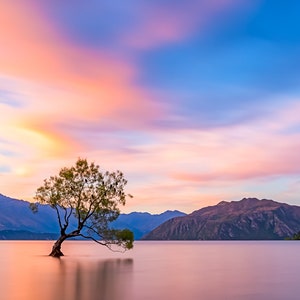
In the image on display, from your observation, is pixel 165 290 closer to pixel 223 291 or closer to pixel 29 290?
pixel 223 291

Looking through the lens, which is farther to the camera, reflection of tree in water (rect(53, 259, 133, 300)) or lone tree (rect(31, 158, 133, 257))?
lone tree (rect(31, 158, 133, 257))

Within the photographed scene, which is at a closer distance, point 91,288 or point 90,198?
point 91,288

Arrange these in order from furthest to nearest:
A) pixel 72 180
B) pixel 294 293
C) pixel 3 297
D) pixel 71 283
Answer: pixel 72 180
pixel 71 283
pixel 294 293
pixel 3 297

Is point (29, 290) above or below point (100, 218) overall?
below

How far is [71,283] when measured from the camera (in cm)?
5981

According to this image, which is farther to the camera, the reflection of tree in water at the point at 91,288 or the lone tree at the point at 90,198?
the lone tree at the point at 90,198

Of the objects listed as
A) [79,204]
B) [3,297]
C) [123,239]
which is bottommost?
[3,297]

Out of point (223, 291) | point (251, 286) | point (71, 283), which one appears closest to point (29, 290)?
point (71, 283)

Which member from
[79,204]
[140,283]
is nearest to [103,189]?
[79,204]

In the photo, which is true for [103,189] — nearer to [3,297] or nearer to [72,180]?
[72,180]

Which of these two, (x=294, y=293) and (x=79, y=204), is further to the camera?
(x=79, y=204)

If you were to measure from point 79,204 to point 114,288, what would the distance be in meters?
61.0

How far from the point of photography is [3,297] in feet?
159

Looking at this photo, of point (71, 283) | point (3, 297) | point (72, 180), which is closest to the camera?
point (3, 297)
